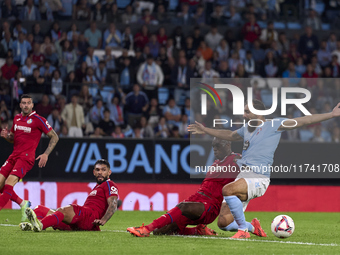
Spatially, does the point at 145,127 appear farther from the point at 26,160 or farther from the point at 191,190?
the point at 26,160

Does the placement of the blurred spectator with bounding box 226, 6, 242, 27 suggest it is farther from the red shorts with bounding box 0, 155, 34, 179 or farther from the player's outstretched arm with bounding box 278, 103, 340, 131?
the player's outstretched arm with bounding box 278, 103, 340, 131

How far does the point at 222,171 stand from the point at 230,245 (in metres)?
1.35

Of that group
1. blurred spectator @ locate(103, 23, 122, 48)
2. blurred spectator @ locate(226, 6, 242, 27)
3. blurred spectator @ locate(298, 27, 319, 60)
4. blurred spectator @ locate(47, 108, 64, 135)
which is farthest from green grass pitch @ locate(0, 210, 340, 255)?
blurred spectator @ locate(226, 6, 242, 27)

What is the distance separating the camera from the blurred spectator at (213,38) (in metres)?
19.3

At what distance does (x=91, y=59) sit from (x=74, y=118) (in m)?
2.45

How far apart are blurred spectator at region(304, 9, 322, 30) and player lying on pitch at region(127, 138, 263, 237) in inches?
538

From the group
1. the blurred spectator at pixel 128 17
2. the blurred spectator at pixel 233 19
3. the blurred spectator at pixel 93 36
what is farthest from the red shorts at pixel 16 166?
the blurred spectator at pixel 233 19

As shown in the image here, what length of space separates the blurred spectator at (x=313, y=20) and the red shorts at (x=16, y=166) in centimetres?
1336

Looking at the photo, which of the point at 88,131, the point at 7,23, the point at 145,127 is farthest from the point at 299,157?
the point at 7,23

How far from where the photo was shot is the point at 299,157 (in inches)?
607

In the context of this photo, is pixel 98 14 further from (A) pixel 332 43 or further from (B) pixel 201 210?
(B) pixel 201 210

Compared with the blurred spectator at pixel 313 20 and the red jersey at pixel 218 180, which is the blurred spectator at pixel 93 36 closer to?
the blurred spectator at pixel 313 20

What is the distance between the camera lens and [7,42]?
56.3ft

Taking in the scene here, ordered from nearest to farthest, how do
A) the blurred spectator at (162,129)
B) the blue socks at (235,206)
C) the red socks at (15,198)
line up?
1. the blue socks at (235,206)
2. the red socks at (15,198)
3. the blurred spectator at (162,129)
